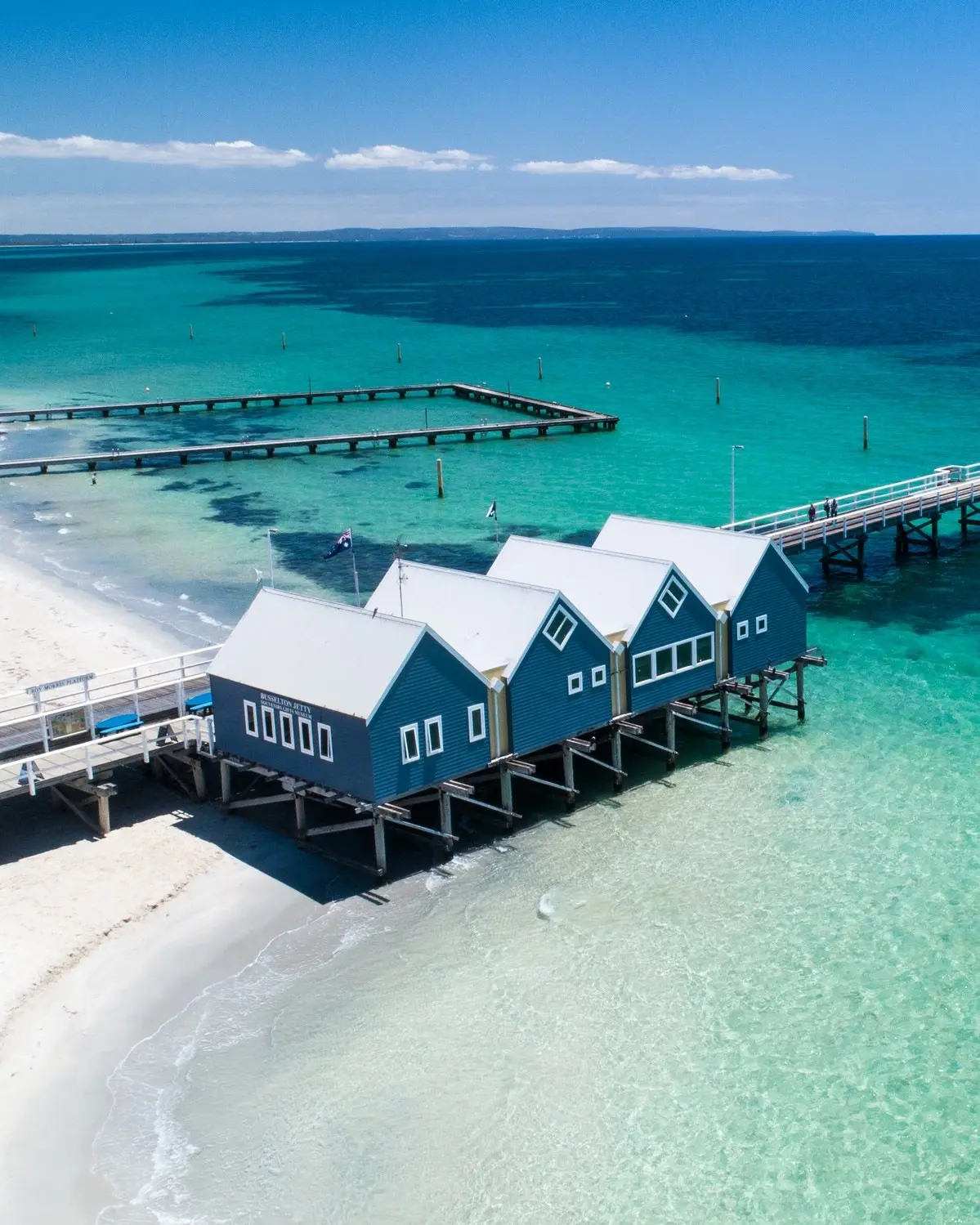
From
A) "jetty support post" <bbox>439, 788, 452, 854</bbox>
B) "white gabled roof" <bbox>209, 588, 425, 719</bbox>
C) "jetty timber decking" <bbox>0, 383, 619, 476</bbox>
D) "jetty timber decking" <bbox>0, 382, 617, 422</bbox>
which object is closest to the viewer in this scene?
"white gabled roof" <bbox>209, 588, 425, 719</bbox>

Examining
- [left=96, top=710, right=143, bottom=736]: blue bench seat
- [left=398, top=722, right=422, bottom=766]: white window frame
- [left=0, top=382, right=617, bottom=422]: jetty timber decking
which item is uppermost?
[left=0, top=382, right=617, bottom=422]: jetty timber decking

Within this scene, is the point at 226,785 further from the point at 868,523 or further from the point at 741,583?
the point at 868,523

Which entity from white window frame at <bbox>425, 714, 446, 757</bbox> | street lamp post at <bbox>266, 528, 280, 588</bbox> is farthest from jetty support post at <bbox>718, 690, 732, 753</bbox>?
street lamp post at <bbox>266, 528, 280, 588</bbox>

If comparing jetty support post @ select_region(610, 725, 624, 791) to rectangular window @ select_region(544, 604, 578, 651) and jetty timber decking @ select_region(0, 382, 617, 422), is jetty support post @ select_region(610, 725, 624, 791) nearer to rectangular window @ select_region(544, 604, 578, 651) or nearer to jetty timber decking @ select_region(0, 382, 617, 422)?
rectangular window @ select_region(544, 604, 578, 651)

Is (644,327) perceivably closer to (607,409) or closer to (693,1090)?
(607,409)

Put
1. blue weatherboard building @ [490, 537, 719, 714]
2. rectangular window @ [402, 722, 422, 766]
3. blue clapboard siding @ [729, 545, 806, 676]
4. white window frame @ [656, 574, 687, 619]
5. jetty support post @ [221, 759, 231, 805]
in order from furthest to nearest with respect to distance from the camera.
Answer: blue clapboard siding @ [729, 545, 806, 676] < white window frame @ [656, 574, 687, 619] < blue weatherboard building @ [490, 537, 719, 714] < jetty support post @ [221, 759, 231, 805] < rectangular window @ [402, 722, 422, 766]

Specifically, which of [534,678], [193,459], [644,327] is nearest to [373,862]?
[534,678]

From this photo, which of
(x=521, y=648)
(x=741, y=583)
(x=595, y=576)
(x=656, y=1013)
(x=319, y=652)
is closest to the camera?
(x=656, y=1013)

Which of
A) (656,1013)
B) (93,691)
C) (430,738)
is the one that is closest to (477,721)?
(430,738)
